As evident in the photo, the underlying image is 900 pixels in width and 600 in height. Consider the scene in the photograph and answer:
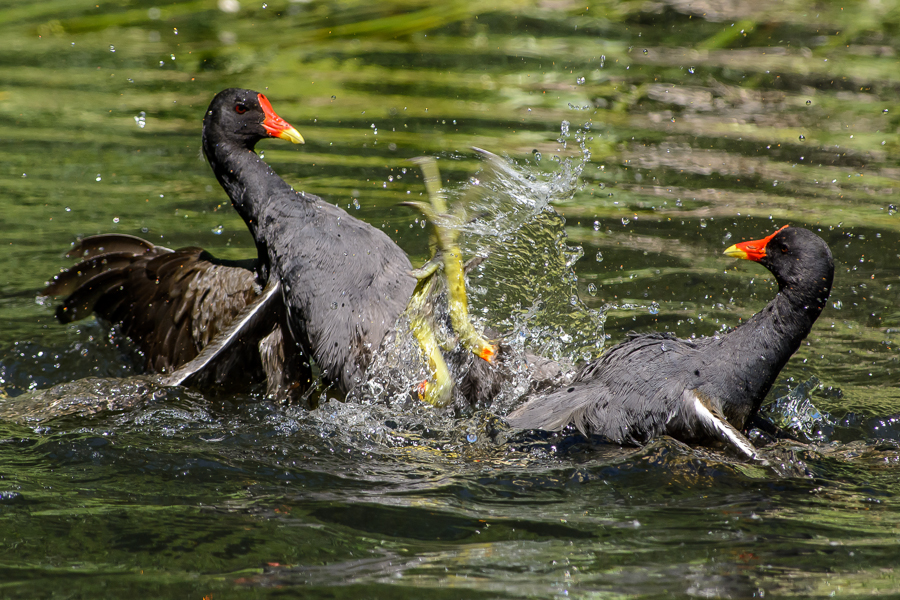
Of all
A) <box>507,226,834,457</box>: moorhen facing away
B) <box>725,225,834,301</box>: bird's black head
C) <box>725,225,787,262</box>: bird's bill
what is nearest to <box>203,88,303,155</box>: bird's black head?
<box>507,226,834,457</box>: moorhen facing away

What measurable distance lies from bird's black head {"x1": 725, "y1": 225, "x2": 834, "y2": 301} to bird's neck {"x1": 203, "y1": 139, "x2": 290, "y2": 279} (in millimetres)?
1976

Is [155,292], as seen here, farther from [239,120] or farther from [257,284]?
[239,120]

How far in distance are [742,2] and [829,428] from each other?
631 cm

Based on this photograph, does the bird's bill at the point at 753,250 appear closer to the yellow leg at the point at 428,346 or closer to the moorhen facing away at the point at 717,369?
the moorhen facing away at the point at 717,369

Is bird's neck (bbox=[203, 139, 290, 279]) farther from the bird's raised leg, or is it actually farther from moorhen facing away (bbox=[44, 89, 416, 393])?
the bird's raised leg

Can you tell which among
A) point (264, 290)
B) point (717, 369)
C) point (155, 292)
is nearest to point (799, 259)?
point (717, 369)

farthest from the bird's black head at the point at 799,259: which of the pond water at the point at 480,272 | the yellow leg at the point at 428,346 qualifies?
the yellow leg at the point at 428,346

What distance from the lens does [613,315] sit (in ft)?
15.1

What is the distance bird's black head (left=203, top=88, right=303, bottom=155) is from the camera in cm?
423

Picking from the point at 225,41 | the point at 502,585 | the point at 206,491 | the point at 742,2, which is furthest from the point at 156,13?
the point at 502,585

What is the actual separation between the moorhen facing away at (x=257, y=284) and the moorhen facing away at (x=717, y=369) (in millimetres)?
978

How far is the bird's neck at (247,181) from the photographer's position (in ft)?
13.2

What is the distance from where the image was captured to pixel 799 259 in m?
3.25

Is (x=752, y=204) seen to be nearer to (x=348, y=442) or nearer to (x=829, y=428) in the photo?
(x=829, y=428)
